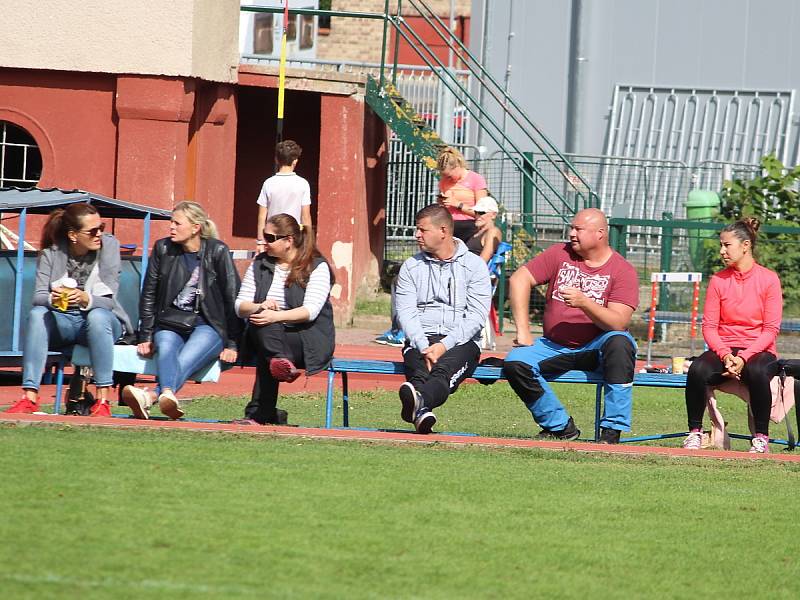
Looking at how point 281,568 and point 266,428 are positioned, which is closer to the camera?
point 281,568

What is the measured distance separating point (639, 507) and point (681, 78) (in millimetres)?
18889

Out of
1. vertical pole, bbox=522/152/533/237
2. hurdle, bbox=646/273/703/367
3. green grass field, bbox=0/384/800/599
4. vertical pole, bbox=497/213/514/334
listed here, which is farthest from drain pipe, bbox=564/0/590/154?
green grass field, bbox=0/384/800/599

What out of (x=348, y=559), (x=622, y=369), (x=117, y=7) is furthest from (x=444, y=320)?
(x=117, y=7)

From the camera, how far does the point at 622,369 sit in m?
9.06

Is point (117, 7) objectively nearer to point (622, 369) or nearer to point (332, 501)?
point (622, 369)

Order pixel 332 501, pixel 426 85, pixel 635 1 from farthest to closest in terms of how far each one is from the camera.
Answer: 1. pixel 635 1
2. pixel 426 85
3. pixel 332 501

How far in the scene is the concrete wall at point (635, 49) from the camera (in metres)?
24.8

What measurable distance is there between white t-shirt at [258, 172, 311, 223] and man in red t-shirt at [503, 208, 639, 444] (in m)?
5.48

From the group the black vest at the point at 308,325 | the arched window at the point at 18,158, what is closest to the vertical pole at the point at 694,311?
Result: the black vest at the point at 308,325

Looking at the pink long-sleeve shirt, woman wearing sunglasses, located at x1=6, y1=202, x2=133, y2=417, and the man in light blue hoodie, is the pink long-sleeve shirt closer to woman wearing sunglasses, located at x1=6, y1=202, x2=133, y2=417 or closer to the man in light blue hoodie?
the man in light blue hoodie

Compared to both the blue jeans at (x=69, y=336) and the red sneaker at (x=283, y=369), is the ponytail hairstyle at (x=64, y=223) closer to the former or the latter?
the blue jeans at (x=69, y=336)

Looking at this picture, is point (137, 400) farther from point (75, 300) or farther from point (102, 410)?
point (75, 300)

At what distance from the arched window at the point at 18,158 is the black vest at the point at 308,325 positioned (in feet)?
27.7

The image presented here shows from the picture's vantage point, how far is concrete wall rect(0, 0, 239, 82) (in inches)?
643
